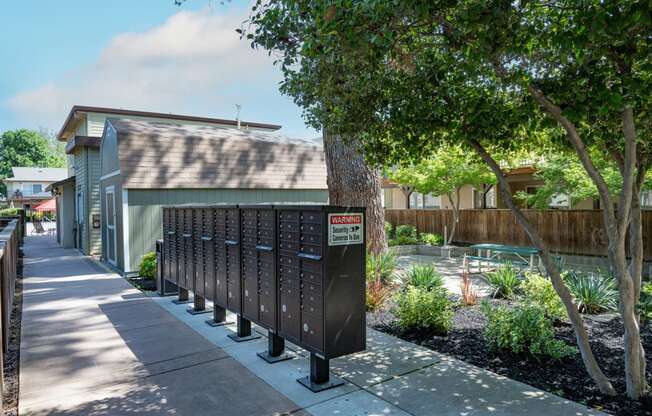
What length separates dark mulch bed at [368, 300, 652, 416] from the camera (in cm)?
373

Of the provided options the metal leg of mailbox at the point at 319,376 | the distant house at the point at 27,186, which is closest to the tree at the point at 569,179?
the metal leg of mailbox at the point at 319,376

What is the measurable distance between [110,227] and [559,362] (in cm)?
1168

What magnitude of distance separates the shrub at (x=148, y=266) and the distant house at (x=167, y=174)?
3.01ft

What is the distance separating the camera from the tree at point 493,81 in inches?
124

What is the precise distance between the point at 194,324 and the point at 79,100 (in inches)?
3727

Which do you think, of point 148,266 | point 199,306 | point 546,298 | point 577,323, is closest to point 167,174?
point 148,266

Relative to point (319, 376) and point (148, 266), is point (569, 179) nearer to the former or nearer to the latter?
point (319, 376)

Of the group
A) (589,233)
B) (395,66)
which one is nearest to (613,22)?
(395,66)

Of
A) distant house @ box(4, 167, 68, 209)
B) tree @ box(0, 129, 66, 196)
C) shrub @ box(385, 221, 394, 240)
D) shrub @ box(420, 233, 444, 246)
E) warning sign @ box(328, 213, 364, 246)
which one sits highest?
tree @ box(0, 129, 66, 196)

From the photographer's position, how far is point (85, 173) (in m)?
15.6

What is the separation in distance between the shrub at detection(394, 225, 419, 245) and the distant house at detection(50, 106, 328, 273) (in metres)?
3.48

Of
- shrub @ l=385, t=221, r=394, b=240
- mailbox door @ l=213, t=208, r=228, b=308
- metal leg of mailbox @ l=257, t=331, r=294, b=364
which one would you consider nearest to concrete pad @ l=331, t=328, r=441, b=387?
metal leg of mailbox @ l=257, t=331, r=294, b=364

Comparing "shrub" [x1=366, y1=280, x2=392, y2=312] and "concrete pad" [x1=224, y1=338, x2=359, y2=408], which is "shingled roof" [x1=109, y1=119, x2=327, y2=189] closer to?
"shrub" [x1=366, y1=280, x2=392, y2=312]

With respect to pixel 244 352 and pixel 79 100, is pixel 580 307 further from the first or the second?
pixel 79 100
